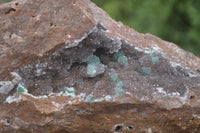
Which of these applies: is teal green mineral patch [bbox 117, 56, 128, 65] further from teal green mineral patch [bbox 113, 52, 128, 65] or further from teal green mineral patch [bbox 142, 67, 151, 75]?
teal green mineral patch [bbox 142, 67, 151, 75]

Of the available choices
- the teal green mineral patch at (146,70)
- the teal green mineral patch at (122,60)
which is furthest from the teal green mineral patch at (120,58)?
the teal green mineral patch at (146,70)

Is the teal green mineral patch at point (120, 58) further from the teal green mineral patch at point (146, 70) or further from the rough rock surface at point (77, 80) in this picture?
the teal green mineral patch at point (146, 70)

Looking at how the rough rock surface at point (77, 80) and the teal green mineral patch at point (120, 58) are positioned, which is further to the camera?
the teal green mineral patch at point (120, 58)

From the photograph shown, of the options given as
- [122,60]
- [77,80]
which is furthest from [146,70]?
[77,80]

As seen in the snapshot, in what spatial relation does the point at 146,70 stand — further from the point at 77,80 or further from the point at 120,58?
the point at 77,80

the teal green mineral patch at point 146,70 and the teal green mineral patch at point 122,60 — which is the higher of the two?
the teal green mineral patch at point 122,60

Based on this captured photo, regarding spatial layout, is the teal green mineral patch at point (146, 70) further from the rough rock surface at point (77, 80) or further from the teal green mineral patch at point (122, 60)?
the teal green mineral patch at point (122, 60)

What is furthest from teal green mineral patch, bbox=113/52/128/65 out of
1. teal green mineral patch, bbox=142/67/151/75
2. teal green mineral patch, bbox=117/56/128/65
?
teal green mineral patch, bbox=142/67/151/75

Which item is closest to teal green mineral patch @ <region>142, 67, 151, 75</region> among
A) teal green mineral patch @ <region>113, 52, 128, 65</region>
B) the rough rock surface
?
the rough rock surface

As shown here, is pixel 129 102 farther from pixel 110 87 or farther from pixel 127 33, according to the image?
pixel 127 33

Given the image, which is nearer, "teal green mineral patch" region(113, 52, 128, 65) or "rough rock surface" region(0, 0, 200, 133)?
"rough rock surface" region(0, 0, 200, 133)

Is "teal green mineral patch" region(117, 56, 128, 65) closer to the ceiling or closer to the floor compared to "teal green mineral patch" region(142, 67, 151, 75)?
closer to the ceiling
